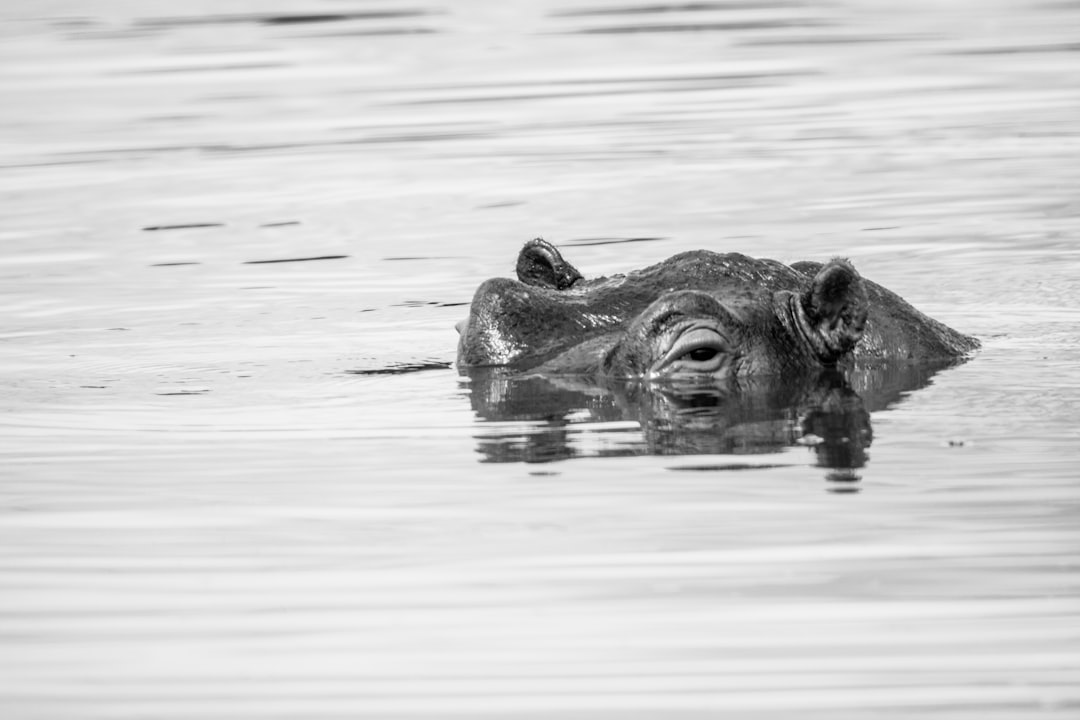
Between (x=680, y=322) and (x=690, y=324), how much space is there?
0.16ft

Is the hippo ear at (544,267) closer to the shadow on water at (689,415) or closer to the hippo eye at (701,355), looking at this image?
the shadow on water at (689,415)

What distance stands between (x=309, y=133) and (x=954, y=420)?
15088mm

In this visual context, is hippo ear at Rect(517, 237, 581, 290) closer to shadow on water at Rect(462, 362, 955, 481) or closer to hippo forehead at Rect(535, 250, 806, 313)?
hippo forehead at Rect(535, 250, 806, 313)

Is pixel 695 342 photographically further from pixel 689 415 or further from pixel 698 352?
pixel 689 415

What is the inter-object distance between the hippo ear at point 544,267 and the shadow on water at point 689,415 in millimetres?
901

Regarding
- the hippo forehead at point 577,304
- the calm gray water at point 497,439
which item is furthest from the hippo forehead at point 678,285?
the calm gray water at point 497,439

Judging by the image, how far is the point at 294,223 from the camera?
18.3 meters

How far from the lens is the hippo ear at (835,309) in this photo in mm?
10328

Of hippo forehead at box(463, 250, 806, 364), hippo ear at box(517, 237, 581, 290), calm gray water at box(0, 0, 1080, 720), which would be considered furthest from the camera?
hippo ear at box(517, 237, 581, 290)

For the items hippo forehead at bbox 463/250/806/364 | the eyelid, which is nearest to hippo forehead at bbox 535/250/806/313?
hippo forehead at bbox 463/250/806/364

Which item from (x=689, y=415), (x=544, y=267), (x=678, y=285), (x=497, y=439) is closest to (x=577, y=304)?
(x=678, y=285)

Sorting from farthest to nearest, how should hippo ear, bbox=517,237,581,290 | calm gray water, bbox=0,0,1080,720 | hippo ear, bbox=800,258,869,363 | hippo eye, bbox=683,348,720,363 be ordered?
hippo ear, bbox=517,237,581,290 → hippo eye, bbox=683,348,720,363 → hippo ear, bbox=800,258,869,363 → calm gray water, bbox=0,0,1080,720

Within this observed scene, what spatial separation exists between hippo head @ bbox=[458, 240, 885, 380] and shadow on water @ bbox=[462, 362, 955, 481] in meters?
0.11

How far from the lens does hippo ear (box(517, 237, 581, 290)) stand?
1152cm
